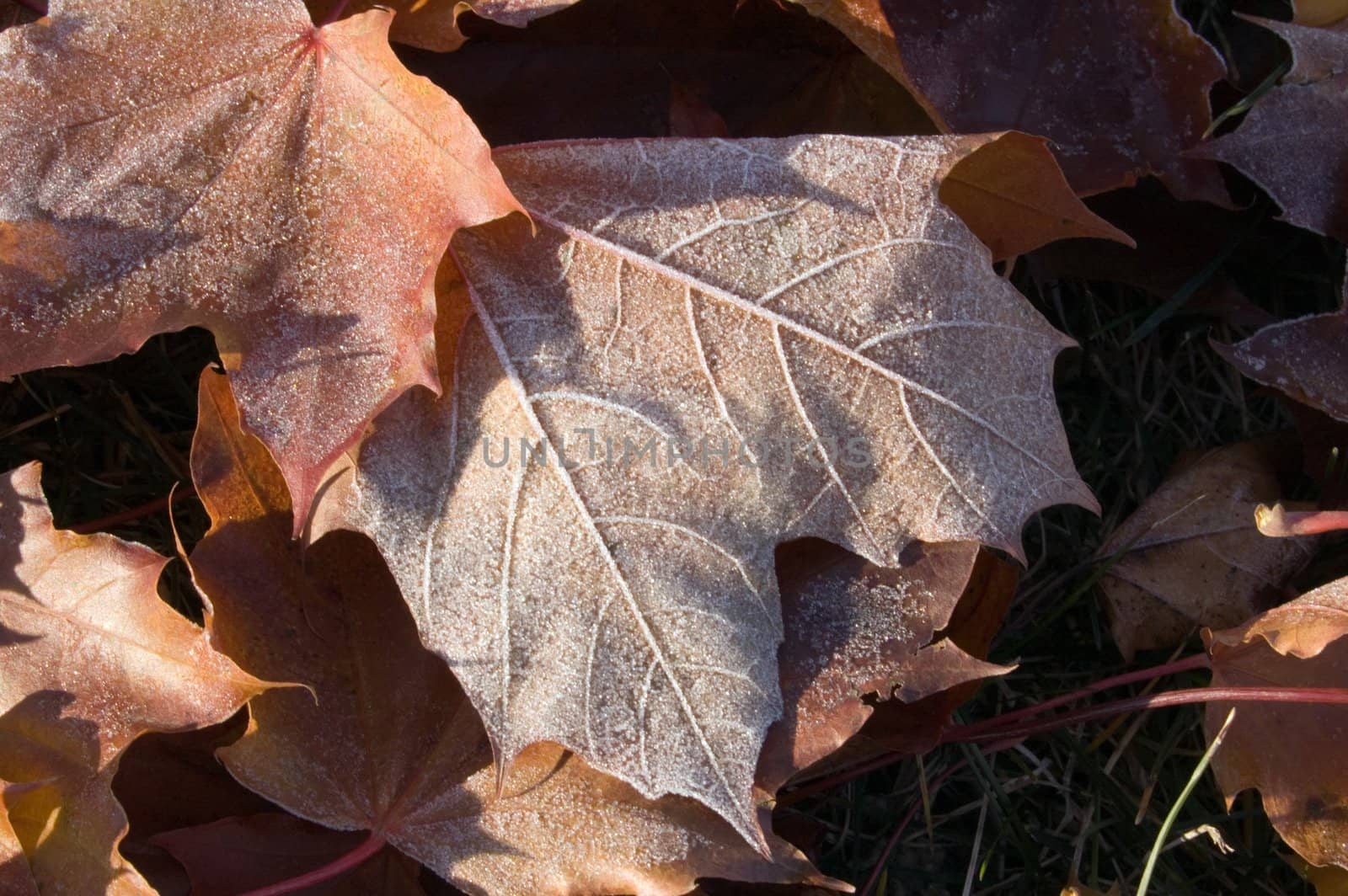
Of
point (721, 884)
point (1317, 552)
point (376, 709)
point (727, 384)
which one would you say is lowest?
point (721, 884)

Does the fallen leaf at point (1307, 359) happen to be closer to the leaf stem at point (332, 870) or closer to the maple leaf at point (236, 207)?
the maple leaf at point (236, 207)

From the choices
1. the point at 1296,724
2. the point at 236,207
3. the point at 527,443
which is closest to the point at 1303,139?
the point at 1296,724

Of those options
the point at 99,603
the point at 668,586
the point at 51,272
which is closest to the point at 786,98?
the point at 668,586

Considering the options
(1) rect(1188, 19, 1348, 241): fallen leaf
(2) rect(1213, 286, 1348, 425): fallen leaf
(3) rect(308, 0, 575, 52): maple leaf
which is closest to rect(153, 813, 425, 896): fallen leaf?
(3) rect(308, 0, 575, 52): maple leaf

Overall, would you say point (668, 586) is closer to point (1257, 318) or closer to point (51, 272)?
point (51, 272)

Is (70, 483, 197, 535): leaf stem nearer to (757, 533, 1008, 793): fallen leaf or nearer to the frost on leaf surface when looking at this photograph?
the frost on leaf surface
